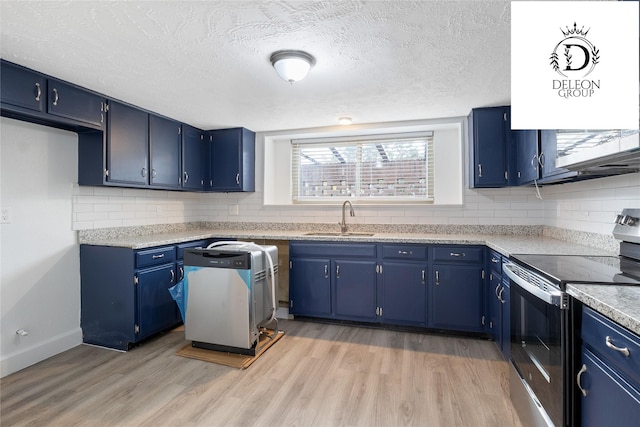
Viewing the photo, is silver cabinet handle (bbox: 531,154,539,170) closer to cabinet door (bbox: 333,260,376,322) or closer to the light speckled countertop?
the light speckled countertop

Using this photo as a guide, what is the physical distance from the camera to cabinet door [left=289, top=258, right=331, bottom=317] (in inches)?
127

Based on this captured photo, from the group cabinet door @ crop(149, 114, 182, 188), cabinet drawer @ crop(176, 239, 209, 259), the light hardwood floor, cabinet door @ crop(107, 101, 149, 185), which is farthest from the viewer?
cabinet door @ crop(149, 114, 182, 188)

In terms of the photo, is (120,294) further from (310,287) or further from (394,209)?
(394,209)

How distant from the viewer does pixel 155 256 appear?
2.83m

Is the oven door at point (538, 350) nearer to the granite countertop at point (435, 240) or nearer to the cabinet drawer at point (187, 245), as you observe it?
the granite countertop at point (435, 240)

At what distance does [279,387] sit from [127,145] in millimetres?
2415

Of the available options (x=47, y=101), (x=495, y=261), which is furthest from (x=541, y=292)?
(x=47, y=101)

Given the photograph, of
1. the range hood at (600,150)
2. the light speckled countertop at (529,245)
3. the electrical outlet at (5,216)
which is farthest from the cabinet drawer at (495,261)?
the electrical outlet at (5,216)

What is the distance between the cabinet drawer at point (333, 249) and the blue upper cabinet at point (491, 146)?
1.23 meters

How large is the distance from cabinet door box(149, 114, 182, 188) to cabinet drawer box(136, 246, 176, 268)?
0.71 m

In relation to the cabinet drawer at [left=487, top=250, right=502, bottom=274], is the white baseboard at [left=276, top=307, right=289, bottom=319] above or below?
below

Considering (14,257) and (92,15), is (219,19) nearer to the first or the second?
(92,15)

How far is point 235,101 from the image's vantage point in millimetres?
2859

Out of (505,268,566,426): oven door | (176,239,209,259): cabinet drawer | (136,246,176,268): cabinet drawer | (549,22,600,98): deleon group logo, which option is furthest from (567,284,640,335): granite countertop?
(176,239,209,259): cabinet drawer
